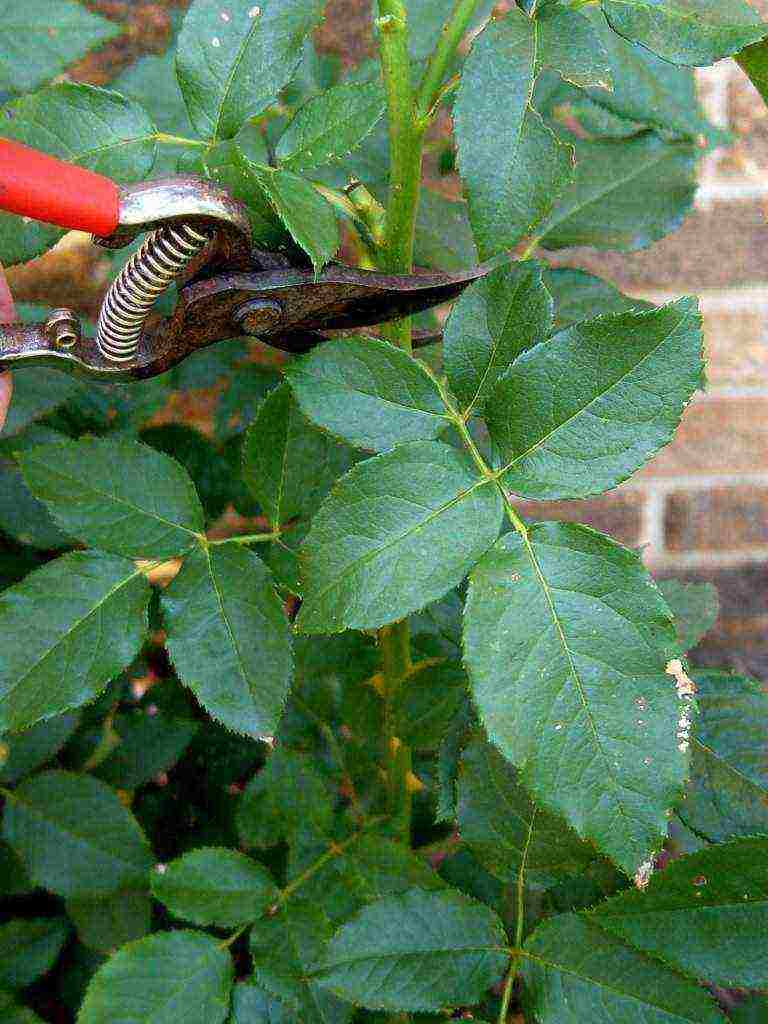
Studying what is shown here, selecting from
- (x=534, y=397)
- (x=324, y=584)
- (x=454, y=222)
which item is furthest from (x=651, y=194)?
(x=324, y=584)

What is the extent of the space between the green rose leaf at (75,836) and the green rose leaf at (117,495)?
25cm

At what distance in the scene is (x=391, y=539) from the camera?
42cm

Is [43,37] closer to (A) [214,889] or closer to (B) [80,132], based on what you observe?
(B) [80,132]

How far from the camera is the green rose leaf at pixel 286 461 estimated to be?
0.57 m

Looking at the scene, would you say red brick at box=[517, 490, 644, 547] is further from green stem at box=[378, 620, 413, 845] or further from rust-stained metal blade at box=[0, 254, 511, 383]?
rust-stained metal blade at box=[0, 254, 511, 383]

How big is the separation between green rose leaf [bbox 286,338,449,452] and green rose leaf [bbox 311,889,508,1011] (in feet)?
0.83

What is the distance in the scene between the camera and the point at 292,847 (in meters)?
0.68

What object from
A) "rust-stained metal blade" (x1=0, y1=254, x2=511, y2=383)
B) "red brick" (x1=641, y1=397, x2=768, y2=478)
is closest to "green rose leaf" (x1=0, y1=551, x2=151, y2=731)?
"rust-stained metal blade" (x1=0, y1=254, x2=511, y2=383)

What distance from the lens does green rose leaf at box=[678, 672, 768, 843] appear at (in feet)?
1.76

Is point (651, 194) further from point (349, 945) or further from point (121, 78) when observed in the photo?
point (349, 945)

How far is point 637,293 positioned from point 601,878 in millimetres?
727

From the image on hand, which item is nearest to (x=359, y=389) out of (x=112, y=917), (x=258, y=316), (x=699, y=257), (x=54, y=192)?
(x=258, y=316)

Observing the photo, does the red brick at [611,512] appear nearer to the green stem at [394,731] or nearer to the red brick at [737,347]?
the red brick at [737,347]

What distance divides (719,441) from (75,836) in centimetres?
88
